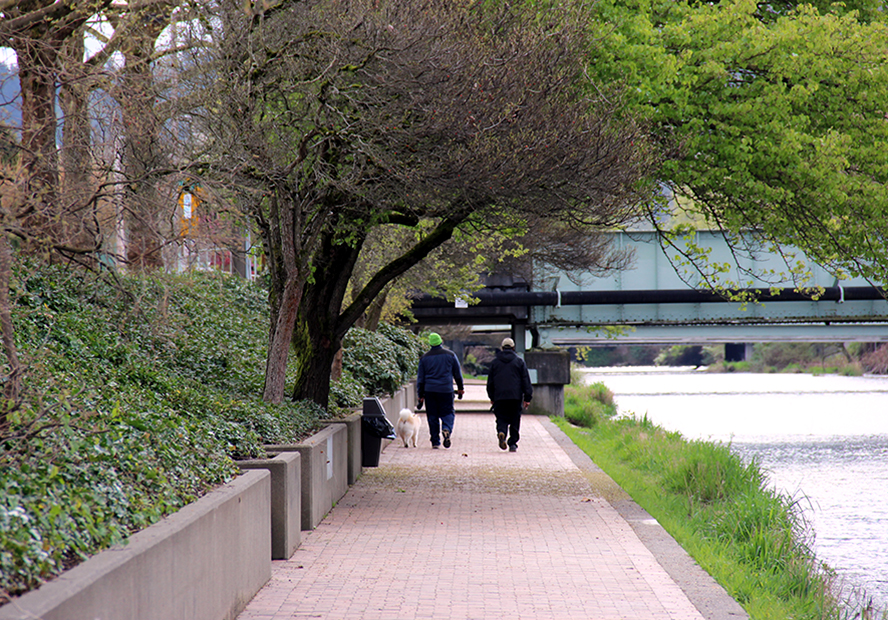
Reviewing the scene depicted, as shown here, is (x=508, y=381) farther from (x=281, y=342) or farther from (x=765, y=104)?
(x=765, y=104)

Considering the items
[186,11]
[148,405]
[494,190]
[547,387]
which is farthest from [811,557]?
[547,387]

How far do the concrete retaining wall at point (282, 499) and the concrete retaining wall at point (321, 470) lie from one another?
65 cm

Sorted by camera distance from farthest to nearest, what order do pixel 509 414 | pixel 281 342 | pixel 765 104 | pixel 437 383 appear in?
pixel 437 383
pixel 509 414
pixel 765 104
pixel 281 342

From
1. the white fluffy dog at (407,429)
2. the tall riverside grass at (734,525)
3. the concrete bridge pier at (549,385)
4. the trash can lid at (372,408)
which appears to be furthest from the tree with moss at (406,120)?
the concrete bridge pier at (549,385)

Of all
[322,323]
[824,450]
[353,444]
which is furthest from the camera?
[824,450]

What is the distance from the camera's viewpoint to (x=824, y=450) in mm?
19594

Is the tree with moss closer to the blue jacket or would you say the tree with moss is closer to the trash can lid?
the trash can lid

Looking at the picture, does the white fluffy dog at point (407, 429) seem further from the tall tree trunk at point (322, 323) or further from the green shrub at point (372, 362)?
the tall tree trunk at point (322, 323)

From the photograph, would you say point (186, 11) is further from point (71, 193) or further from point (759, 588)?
point (759, 588)

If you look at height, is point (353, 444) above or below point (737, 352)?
above

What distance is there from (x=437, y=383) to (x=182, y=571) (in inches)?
432

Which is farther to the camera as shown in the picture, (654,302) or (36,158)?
(654,302)

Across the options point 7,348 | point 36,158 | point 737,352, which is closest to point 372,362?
point 36,158

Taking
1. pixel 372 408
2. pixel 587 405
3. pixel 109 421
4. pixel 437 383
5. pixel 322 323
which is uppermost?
pixel 322 323
